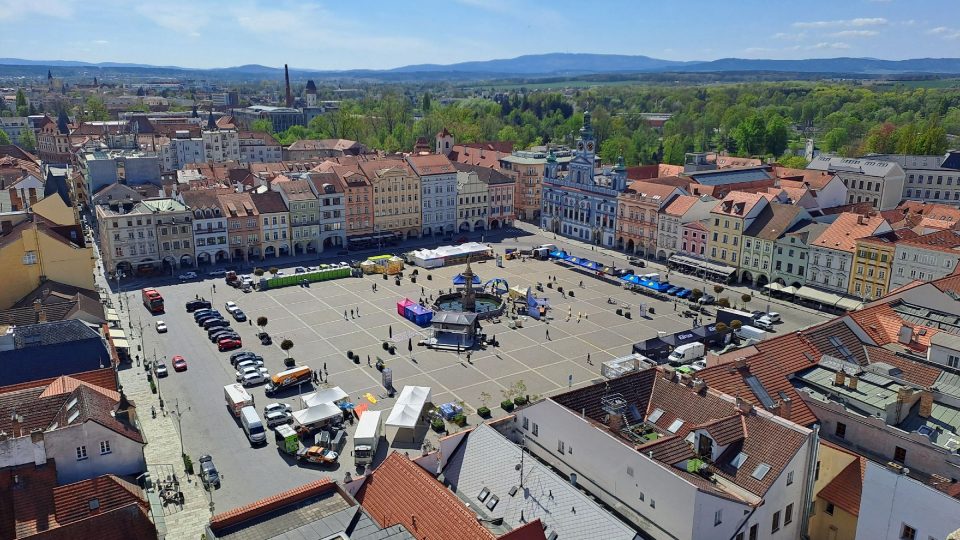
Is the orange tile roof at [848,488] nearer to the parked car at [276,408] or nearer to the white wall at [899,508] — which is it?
the white wall at [899,508]

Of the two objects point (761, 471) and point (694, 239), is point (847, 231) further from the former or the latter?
point (761, 471)

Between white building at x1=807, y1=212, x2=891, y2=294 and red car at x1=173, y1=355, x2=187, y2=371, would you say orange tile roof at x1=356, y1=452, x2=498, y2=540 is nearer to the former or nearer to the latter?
red car at x1=173, y1=355, x2=187, y2=371

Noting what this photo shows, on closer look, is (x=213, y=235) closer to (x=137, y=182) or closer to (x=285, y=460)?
(x=137, y=182)

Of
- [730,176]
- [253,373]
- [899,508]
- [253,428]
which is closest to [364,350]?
[253,373]

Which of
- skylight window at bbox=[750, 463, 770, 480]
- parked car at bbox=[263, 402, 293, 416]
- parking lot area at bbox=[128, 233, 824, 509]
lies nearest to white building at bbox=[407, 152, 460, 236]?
parking lot area at bbox=[128, 233, 824, 509]

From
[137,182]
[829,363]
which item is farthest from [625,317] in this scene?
[137,182]

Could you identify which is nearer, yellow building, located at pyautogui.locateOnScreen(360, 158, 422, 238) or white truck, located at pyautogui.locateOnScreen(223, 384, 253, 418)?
white truck, located at pyautogui.locateOnScreen(223, 384, 253, 418)
